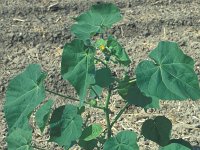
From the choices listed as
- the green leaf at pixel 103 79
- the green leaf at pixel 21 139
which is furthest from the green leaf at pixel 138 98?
the green leaf at pixel 21 139

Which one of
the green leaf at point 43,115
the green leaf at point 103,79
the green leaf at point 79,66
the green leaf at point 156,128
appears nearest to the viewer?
the green leaf at point 79,66

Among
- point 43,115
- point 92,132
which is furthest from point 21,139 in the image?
point 92,132

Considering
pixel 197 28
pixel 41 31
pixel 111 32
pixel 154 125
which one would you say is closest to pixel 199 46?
pixel 197 28

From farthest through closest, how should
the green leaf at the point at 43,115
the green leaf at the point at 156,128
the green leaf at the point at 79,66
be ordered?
1. the green leaf at the point at 156,128
2. the green leaf at the point at 43,115
3. the green leaf at the point at 79,66

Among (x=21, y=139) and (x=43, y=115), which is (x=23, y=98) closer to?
(x=43, y=115)

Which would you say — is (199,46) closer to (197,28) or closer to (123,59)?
(197,28)

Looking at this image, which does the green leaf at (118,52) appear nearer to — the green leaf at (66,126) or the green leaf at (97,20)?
the green leaf at (97,20)

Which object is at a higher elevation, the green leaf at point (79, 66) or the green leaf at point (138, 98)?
the green leaf at point (79, 66)
